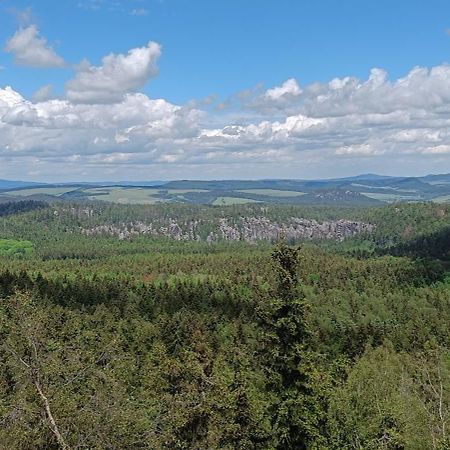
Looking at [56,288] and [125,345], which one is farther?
[56,288]

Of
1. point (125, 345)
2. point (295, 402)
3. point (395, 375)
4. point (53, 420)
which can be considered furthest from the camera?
point (125, 345)

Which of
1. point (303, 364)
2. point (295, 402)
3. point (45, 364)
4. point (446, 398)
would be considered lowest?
point (446, 398)

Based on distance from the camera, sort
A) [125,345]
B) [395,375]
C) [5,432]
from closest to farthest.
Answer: [5,432]
[395,375]
[125,345]

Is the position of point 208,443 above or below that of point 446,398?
above

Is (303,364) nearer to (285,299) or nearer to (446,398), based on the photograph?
(285,299)

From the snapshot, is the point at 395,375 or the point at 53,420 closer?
the point at 53,420

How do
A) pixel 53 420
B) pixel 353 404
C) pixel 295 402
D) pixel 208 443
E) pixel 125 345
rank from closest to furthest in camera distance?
pixel 53 420 < pixel 295 402 < pixel 208 443 < pixel 353 404 < pixel 125 345

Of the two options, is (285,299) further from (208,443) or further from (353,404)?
(353,404)

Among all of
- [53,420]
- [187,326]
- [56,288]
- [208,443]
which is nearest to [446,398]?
[208,443]

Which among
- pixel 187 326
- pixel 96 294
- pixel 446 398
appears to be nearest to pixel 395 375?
pixel 446 398
